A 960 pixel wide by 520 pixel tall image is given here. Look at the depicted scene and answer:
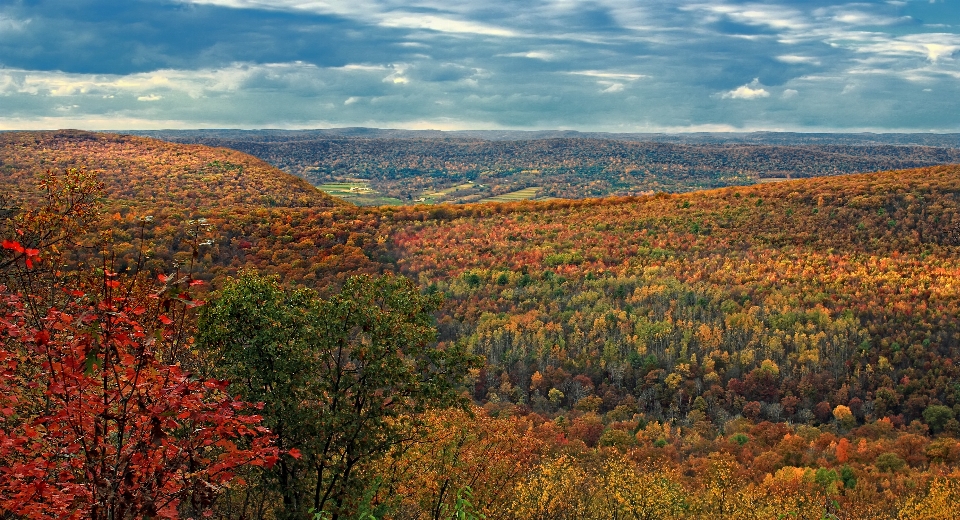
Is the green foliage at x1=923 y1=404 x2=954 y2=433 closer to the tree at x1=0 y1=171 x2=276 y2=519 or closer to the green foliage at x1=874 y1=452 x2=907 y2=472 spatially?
the green foliage at x1=874 y1=452 x2=907 y2=472

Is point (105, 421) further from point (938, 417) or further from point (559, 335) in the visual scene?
point (559, 335)

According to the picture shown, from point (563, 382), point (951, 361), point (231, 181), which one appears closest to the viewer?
point (951, 361)

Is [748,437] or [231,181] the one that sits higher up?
[231,181]

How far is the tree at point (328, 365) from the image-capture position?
19.0m

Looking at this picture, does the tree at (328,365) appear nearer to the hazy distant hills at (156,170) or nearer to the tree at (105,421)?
the tree at (105,421)

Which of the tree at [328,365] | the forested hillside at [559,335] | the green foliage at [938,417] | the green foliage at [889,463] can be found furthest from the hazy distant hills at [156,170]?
the green foliage at [889,463]

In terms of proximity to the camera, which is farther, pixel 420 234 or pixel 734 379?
pixel 420 234

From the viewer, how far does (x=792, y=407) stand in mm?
69438

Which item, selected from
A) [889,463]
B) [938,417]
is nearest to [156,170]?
[889,463]

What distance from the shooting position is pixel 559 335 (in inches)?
3282

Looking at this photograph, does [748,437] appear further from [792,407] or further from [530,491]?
[530,491]

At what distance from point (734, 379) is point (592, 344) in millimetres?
16111

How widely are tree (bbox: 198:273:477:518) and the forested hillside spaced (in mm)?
89

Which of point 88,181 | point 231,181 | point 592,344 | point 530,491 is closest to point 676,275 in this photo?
point 592,344
